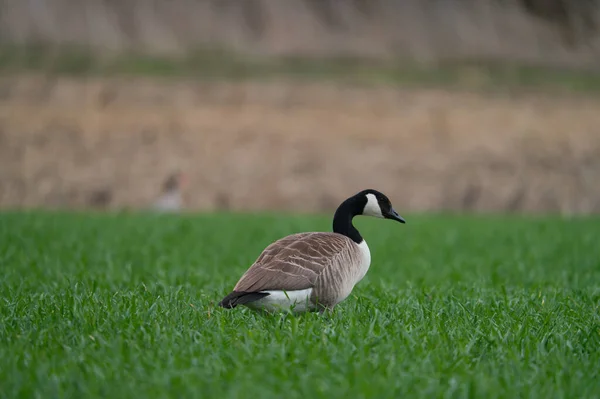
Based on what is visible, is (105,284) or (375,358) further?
(105,284)

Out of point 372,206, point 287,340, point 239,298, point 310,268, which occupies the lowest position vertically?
point 287,340

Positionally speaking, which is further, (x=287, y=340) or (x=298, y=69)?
(x=298, y=69)

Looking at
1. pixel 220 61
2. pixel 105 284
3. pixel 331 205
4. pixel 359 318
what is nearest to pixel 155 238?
pixel 105 284

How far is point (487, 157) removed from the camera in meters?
51.5

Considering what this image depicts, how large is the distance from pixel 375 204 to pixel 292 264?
1403 millimetres

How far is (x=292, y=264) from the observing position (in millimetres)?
6062

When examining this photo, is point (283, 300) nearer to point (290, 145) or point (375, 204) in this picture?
point (375, 204)

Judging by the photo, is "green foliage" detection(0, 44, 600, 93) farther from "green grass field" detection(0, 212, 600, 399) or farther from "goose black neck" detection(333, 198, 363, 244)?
"goose black neck" detection(333, 198, 363, 244)

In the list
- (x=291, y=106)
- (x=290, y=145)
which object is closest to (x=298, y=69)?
(x=291, y=106)

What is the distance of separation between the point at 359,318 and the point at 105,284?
10.8 feet

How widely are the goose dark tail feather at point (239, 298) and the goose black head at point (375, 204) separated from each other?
169 centimetres

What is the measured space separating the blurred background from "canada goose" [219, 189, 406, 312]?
40.8 metres

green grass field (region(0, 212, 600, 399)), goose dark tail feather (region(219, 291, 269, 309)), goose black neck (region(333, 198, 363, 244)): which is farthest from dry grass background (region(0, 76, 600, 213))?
goose dark tail feather (region(219, 291, 269, 309))

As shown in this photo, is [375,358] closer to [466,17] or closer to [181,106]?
[181,106]
